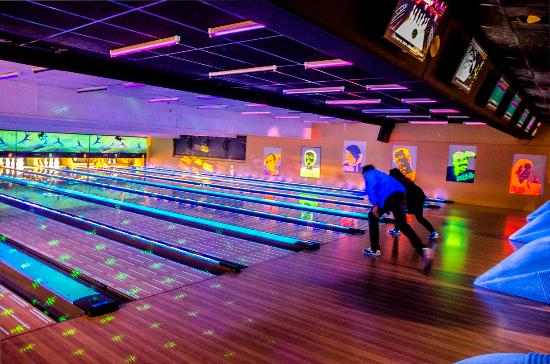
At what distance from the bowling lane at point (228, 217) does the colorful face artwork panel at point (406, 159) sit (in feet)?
19.6

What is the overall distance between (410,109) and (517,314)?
241 inches

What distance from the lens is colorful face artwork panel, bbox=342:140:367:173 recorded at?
13.4m

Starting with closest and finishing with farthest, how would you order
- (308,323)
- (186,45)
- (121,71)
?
(308,323) → (186,45) → (121,71)

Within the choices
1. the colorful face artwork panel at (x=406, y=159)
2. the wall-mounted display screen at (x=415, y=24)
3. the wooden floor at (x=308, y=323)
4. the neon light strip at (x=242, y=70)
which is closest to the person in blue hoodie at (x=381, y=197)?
the wooden floor at (x=308, y=323)

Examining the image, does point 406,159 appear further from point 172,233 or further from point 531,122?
point 172,233

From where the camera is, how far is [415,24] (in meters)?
2.82

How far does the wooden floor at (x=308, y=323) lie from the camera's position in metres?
2.48

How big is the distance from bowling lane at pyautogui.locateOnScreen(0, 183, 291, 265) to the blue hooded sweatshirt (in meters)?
1.24

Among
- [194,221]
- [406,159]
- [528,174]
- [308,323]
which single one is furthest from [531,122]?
[308,323]

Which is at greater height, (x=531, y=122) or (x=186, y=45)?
(x=186, y=45)

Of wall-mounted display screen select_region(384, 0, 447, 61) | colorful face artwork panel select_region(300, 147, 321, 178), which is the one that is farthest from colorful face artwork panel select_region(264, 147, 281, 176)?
wall-mounted display screen select_region(384, 0, 447, 61)

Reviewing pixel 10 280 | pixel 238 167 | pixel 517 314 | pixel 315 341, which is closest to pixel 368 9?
pixel 315 341

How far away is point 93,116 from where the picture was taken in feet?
29.4

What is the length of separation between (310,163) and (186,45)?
10.4 metres
